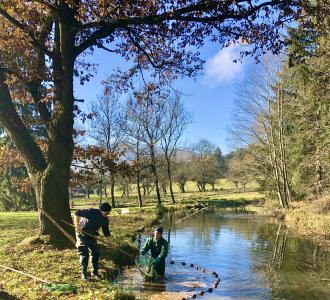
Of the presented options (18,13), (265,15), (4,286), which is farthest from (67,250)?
(265,15)

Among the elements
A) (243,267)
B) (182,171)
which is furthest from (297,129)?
(182,171)

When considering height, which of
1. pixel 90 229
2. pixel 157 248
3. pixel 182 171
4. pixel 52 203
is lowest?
pixel 157 248

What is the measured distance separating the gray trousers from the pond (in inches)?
48.5

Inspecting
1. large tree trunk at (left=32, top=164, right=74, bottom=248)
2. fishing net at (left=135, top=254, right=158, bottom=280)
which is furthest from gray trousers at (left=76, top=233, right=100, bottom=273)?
large tree trunk at (left=32, top=164, right=74, bottom=248)

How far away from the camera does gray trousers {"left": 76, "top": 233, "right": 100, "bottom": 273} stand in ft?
31.1

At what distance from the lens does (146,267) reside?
11438mm

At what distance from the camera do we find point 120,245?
13.4 m

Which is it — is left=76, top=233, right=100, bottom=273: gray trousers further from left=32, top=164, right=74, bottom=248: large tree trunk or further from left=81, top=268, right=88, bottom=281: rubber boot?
left=32, top=164, right=74, bottom=248: large tree trunk

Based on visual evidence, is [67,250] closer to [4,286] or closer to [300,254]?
[4,286]

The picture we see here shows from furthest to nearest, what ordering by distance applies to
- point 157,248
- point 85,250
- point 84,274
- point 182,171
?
point 182,171
point 157,248
point 85,250
point 84,274

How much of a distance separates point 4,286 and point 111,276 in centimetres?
293

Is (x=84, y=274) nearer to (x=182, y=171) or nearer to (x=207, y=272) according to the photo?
(x=207, y=272)

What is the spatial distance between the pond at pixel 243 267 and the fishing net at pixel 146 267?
209 mm

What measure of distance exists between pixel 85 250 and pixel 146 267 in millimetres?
2467
